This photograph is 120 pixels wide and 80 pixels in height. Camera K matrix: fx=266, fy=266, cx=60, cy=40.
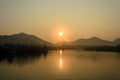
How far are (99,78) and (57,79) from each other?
4.20 meters

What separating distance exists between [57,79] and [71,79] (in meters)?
1.31

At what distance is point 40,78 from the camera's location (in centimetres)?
2484

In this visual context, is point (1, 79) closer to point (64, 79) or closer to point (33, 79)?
point (33, 79)

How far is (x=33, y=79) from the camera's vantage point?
24250 mm

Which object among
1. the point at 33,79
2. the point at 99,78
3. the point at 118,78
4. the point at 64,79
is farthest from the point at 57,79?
the point at 118,78

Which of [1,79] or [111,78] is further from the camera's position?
[111,78]

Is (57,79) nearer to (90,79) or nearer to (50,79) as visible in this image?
(50,79)

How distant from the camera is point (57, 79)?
2441cm

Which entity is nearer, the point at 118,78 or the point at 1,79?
the point at 1,79

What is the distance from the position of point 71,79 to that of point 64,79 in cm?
73

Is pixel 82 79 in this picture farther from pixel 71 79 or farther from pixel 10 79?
pixel 10 79

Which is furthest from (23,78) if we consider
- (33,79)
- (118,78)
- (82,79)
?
(118,78)

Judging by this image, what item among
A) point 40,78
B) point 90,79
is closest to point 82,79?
point 90,79

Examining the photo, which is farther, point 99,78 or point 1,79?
point 99,78
